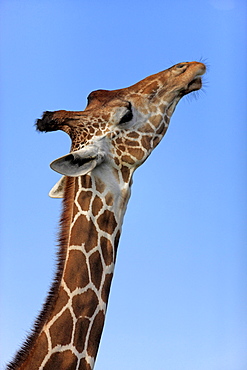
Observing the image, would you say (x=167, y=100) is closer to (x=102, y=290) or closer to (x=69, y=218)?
(x=69, y=218)

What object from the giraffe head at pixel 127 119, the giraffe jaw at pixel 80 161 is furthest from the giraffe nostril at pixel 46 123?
the giraffe jaw at pixel 80 161

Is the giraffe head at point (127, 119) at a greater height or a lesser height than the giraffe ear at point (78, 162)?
greater

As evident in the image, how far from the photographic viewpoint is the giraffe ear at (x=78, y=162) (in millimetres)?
4438

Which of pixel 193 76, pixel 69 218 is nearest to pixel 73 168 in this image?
pixel 69 218

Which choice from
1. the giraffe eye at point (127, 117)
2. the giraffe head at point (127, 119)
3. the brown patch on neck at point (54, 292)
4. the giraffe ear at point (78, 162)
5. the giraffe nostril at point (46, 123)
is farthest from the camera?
the giraffe nostril at point (46, 123)

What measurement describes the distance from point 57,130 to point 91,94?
0.61 metres

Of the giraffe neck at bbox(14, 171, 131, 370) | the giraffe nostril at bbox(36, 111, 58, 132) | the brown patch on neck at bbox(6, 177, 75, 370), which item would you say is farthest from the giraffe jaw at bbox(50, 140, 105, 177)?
the giraffe nostril at bbox(36, 111, 58, 132)

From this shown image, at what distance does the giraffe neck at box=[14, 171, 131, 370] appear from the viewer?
162 inches

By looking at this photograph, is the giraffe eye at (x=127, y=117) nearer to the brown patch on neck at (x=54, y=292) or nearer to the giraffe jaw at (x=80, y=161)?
the giraffe jaw at (x=80, y=161)

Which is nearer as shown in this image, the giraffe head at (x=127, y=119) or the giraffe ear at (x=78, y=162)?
the giraffe ear at (x=78, y=162)

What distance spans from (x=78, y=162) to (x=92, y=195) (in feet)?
1.23

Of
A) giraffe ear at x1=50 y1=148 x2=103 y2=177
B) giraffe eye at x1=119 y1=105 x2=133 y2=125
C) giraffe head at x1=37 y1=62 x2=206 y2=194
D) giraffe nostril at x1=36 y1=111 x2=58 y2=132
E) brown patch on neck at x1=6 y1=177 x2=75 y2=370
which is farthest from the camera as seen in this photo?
giraffe nostril at x1=36 y1=111 x2=58 y2=132

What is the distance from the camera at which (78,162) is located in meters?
4.63

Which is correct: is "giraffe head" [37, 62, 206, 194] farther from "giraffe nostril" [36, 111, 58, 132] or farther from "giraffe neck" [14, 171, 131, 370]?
"giraffe neck" [14, 171, 131, 370]
